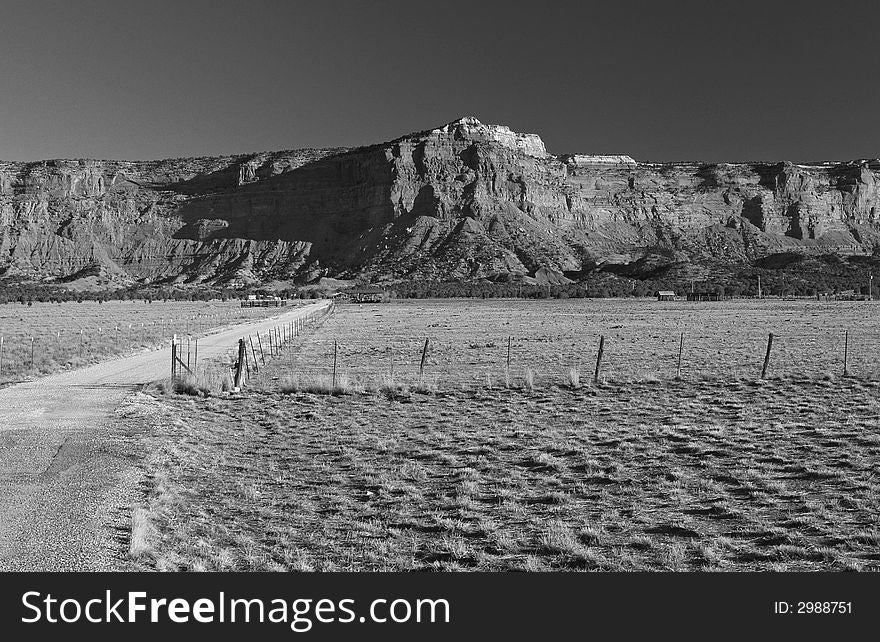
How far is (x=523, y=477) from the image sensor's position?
11.0 m

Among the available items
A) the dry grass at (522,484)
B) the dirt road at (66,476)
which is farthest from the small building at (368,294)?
the dry grass at (522,484)

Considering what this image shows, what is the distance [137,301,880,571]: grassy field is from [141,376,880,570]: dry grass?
37 millimetres

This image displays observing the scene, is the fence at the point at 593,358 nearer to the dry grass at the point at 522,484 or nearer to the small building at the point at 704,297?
the dry grass at the point at 522,484

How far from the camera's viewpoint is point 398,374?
23.6 m

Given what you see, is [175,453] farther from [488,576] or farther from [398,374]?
[398,374]

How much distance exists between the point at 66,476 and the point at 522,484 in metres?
5.92

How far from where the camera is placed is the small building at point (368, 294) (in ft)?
415

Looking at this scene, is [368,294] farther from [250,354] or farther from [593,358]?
[593,358]

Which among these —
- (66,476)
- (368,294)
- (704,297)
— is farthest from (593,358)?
(368,294)

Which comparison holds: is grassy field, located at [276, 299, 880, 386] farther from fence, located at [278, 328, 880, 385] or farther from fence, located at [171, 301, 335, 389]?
fence, located at [171, 301, 335, 389]

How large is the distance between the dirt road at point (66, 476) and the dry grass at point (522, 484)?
560 mm

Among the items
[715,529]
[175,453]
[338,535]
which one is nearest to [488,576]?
[338,535]

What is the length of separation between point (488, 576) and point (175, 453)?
7.88m

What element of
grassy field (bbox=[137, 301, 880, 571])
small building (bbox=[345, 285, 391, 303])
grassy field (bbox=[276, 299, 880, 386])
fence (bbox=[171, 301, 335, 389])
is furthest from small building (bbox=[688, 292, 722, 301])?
grassy field (bbox=[137, 301, 880, 571])
